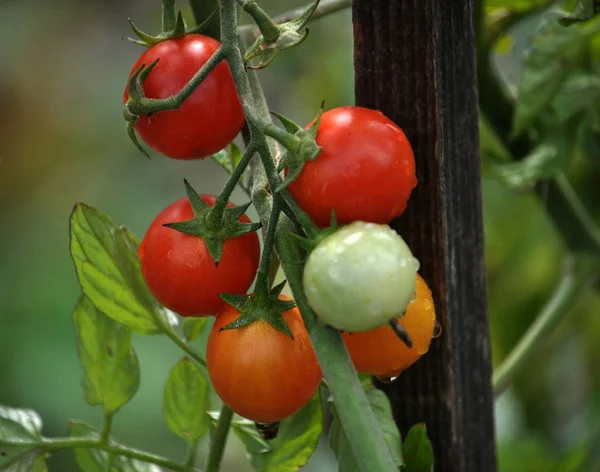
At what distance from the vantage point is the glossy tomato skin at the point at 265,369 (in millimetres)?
355

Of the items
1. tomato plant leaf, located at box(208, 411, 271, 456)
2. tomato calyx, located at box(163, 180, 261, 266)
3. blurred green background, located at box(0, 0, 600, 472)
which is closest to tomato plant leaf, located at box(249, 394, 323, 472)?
tomato plant leaf, located at box(208, 411, 271, 456)

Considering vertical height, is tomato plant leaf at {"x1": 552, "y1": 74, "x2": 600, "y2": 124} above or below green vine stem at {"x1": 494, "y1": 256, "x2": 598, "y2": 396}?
above

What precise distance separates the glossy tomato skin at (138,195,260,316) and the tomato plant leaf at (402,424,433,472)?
0.12 metres

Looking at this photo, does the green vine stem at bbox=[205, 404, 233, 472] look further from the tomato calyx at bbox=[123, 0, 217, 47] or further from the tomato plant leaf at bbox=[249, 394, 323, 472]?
the tomato calyx at bbox=[123, 0, 217, 47]

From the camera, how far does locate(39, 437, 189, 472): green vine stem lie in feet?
1.48

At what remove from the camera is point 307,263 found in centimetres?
30

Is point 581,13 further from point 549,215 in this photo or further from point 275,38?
point 549,215

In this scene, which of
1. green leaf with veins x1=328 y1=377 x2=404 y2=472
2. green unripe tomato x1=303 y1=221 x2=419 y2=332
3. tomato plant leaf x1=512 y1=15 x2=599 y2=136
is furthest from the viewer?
tomato plant leaf x1=512 y1=15 x2=599 y2=136

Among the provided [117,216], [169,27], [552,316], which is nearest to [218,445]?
[169,27]

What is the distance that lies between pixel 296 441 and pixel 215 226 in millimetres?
141

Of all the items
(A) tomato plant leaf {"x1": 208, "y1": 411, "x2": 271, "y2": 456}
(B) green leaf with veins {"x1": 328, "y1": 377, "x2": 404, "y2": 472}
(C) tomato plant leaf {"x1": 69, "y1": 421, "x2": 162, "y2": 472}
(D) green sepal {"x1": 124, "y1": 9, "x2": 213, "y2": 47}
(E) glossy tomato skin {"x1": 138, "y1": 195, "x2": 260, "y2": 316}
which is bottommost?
(C) tomato plant leaf {"x1": 69, "y1": 421, "x2": 162, "y2": 472}

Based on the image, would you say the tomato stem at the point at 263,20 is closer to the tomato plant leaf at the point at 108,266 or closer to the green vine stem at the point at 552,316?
the tomato plant leaf at the point at 108,266

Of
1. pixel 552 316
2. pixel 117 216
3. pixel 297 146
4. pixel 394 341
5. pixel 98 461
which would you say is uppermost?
pixel 297 146

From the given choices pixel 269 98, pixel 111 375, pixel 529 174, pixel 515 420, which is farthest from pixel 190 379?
pixel 269 98
